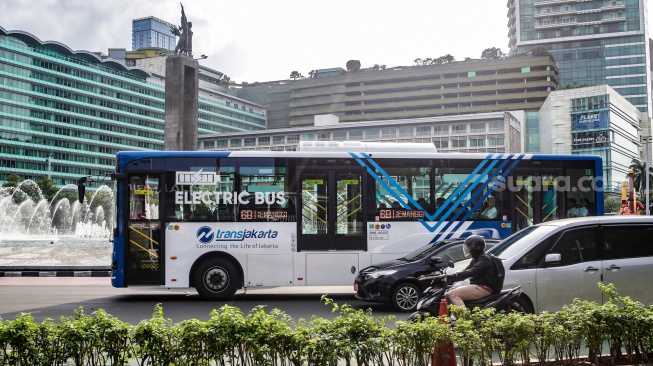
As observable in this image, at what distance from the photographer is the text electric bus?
1514 centimetres

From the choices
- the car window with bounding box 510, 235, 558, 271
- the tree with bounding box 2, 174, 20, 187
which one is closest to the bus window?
the car window with bounding box 510, 235, 558, 271

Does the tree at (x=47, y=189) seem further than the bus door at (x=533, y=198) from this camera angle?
Yes

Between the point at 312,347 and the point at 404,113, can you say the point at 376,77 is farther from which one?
the point at 312,347

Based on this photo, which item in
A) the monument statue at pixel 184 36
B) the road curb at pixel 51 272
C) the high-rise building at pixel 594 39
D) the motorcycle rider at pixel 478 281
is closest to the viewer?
the motorcycle rider at pixel 478 281

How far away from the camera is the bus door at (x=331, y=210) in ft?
50.7

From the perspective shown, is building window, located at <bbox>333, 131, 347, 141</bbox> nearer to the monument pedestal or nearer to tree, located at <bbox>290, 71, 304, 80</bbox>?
tree, located at <bbox>290, 71, 304, 80</bbox>

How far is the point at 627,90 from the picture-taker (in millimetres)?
147125

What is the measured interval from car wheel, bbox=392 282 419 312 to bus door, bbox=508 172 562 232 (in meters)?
4.00

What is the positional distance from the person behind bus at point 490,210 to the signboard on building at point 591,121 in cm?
9643

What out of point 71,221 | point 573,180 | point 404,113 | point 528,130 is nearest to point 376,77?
point 404,113

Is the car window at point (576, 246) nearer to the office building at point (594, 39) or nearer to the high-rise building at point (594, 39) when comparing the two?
the high-rise building at point (594, 39)

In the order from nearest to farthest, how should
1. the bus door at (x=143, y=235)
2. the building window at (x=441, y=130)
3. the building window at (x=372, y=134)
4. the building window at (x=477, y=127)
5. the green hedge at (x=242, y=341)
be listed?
the green hedge at (x=242, y=341) < the bus door at (x=143, y=235) < the building window at (x=477, y=127) < the building window at (x=441, y=130) < the building window at (x=372, y=134)

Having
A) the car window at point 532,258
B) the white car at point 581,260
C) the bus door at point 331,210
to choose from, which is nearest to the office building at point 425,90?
the bus door at point 331,210

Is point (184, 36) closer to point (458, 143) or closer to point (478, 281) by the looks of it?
point (478, 281)
